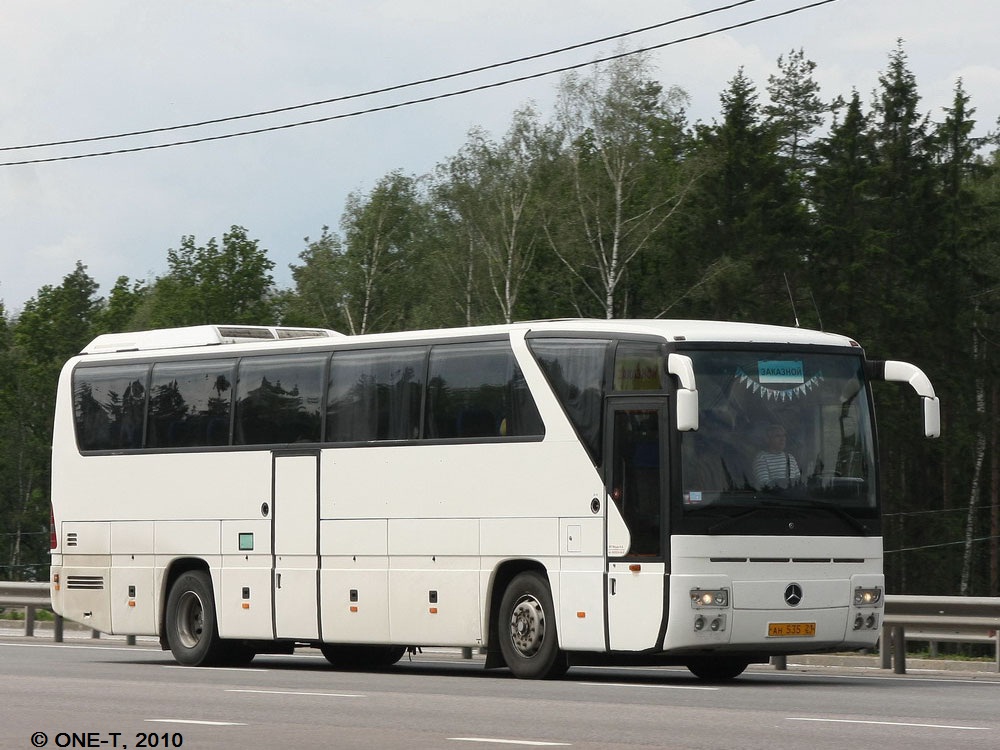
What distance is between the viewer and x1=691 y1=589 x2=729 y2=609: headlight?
16547mm

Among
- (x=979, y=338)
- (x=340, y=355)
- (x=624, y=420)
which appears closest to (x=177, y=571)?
(x=340, y=355)

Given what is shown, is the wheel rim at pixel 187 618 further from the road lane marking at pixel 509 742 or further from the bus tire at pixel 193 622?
the road lane marking at pixel 509 742

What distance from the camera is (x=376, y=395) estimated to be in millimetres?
19578

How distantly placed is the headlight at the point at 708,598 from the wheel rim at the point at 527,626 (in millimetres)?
1782

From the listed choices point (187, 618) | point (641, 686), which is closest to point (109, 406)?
point (187, 618)

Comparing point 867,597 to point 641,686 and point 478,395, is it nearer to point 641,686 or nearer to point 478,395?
point 641,686

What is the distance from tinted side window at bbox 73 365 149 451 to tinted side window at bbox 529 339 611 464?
6.27 metres

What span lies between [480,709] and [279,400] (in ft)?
24.0

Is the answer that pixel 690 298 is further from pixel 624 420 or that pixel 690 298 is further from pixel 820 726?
pixel 820 726

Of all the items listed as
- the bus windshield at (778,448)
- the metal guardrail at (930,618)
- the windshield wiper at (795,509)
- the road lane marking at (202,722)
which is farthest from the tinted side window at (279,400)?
the road lane marking at (202,722)

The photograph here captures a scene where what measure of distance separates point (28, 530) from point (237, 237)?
15881mm

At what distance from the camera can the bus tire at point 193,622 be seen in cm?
2119

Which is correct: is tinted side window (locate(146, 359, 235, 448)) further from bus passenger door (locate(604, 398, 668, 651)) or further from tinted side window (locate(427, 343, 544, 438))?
bus passenger door (locate(604, 398, 668, 651))

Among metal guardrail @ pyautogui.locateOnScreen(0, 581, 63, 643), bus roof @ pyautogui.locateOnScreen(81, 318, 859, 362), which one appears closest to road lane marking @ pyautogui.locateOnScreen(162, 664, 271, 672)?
bus roof @ pyautogui.locateOnScreen(81, 318, 859, 362)
